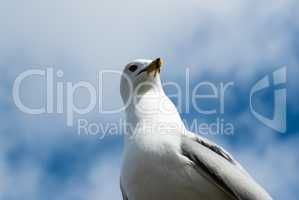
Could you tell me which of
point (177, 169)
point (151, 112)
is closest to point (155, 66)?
point (151, 112)

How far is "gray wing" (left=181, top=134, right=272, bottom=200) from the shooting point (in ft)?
21.9

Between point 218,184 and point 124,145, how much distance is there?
3.39 ft

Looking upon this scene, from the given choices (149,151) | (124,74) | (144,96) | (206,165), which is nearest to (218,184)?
(206,165)

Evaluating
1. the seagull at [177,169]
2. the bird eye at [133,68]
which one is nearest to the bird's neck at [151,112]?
the seagull at [177,169]

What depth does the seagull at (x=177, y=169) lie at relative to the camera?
6.69m

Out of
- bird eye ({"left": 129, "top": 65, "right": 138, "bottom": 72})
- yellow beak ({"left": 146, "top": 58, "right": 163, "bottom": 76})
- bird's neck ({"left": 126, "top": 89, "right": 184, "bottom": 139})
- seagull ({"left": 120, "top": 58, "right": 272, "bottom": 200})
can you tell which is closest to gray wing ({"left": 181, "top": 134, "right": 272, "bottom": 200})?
seagull ({"left": 120, "top": 58, "right": 272, "bottom": 200})

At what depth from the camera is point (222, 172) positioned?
6.79 metres

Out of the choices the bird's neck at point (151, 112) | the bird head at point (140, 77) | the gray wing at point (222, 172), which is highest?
the bird head at point (140, 77)

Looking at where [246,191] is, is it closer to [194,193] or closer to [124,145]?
[194,193]

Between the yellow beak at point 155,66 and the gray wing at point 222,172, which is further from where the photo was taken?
the yellow beak at point 155,66

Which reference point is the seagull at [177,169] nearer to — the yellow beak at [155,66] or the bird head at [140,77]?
the bird head at [140,77]

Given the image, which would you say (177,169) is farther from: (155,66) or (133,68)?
(133,68)

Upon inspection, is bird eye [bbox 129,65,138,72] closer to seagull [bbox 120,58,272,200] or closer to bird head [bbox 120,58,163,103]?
bird head [bbox 120,58,163,103]

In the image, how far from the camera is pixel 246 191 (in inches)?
263
